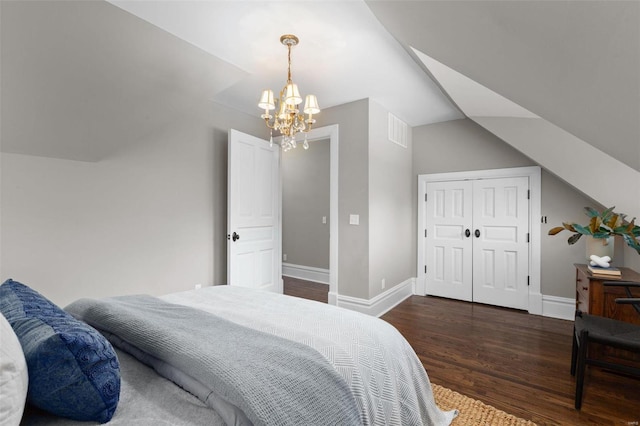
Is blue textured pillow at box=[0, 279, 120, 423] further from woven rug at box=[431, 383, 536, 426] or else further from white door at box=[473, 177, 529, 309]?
white door at box=[473, 177, 529, 309]

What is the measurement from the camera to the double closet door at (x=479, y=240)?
372 centimetres

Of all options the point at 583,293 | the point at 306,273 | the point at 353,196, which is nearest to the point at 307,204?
the point at 306,273

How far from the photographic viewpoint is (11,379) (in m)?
0.59

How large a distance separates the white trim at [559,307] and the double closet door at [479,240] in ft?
0.69

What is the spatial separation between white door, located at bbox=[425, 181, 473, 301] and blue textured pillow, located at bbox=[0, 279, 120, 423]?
163 inches

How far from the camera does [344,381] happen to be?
0.97m

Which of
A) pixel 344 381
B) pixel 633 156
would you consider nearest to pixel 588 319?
pixel 633 156

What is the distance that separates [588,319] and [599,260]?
30.0 inches

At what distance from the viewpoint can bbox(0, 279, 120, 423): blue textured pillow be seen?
27.6 inches

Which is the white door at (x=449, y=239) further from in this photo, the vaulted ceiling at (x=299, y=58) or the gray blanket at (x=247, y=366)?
the gray blanket at (x=247, y=366)

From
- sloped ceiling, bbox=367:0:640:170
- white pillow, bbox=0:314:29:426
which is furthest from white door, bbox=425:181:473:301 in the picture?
white pillow, bbox=0:314:29:426

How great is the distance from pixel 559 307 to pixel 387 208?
2.28 metres

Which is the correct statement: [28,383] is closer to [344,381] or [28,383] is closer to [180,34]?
[344,381]

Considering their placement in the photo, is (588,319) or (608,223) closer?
(588,319)
